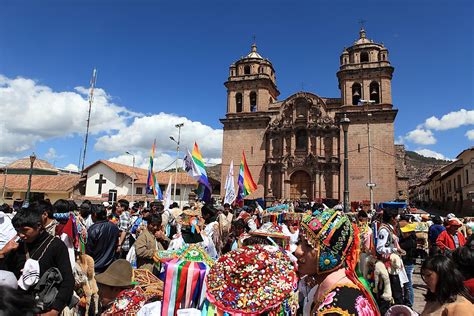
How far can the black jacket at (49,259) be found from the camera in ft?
9.35

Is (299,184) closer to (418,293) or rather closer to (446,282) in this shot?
(418,293)

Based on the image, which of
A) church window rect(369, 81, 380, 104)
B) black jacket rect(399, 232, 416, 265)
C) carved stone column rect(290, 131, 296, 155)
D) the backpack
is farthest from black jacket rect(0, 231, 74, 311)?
church window rect(369, 81, 380, 104)

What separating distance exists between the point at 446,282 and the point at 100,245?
453 centimetres

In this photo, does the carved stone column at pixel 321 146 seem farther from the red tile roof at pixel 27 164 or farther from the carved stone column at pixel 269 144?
the red tile roof at pixel 27 164

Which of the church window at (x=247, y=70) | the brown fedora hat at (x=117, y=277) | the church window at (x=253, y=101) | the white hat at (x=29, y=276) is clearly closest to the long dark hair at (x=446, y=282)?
the brown fedora hat at (x=117, y=277)

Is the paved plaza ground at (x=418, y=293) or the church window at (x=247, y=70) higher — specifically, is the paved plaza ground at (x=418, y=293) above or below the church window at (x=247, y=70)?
below

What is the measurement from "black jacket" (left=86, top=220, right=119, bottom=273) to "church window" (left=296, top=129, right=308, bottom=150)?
28.6 m

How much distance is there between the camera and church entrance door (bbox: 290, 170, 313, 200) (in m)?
31.6

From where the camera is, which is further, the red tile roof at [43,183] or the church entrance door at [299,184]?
the red tile roof at [43,183]

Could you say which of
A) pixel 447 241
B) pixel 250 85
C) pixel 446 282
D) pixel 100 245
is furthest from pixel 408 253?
pixel 250 85

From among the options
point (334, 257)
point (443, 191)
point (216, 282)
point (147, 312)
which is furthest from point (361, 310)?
point (443, 191)

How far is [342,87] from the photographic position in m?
31.8

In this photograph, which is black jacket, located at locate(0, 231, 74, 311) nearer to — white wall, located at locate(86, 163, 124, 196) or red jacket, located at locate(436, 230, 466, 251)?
red jacket, located at locate(436, 230, 466, 251)

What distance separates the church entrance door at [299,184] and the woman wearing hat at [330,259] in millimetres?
29992
